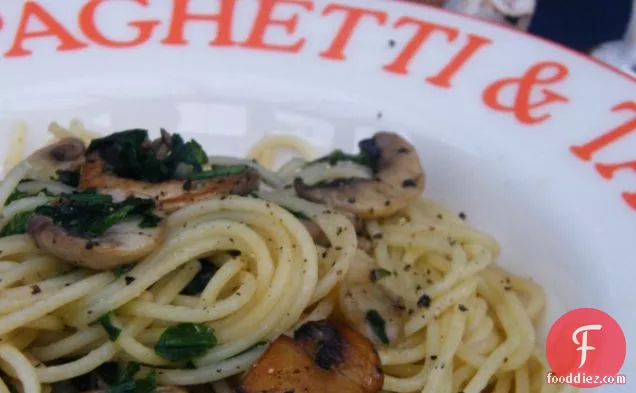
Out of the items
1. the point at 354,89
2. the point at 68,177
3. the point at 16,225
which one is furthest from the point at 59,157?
the point at 354,89

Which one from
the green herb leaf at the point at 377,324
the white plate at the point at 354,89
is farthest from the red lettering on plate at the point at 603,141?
the green herb leaf at the point at 377,324

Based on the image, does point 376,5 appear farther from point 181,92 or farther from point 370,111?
point 181,92

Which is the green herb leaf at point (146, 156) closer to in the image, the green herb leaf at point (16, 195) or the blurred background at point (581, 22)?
the green herb leaf at point (16, 195)

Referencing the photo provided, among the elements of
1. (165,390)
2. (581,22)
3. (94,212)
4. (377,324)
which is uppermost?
(581,22)

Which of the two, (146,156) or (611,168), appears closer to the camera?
(146,156)

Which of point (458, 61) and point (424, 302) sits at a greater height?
point (458, 61)

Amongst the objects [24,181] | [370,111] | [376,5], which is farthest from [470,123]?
[24,181]

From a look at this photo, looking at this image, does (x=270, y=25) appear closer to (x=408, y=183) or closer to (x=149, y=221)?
(x=408, y=183)

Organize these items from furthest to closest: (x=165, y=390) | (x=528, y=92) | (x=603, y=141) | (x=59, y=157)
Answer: (x=528, y=92)
(x=603, y=141)
(x=59, y=157)
(x=165, y=390)
